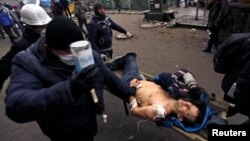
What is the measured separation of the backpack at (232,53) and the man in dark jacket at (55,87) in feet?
4.78

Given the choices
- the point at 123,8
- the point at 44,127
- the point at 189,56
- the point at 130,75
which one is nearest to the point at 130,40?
the point at 189,56

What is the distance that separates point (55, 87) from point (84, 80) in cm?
23

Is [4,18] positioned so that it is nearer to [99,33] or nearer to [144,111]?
[99,33]

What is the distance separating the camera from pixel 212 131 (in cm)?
243

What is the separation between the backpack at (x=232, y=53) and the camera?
2.35 meters

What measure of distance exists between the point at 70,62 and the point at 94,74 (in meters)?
0.38

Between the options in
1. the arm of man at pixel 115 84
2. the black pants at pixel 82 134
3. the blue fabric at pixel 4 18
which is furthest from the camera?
the blue fabric at pixel 4 18

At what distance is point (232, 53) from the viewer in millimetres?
2420

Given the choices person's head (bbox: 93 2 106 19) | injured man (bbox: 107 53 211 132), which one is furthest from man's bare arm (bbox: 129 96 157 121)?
person's head (bbox: 93 2 106 19)

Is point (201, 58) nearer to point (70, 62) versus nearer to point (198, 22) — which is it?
point (198, 22)

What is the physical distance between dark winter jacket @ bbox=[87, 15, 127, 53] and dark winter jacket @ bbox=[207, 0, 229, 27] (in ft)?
12.4

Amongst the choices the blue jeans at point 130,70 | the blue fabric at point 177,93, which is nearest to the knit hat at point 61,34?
the blue fabric at point 177,93

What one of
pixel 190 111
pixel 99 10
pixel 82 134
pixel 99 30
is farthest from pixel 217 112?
pixel 99 10

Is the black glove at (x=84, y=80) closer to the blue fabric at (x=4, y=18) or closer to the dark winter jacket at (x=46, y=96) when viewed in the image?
the dark winter jacket at (x=46, y=96)
